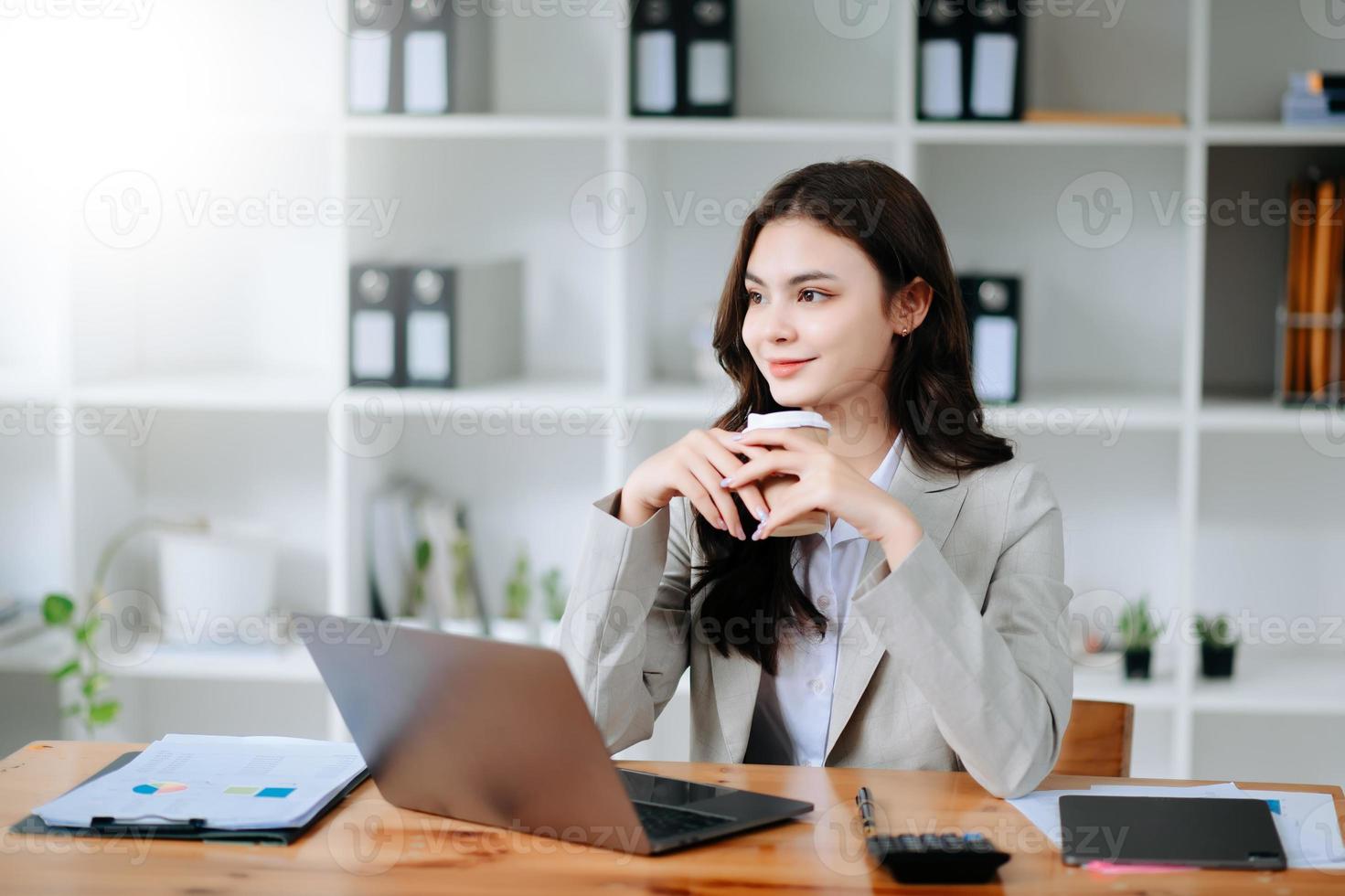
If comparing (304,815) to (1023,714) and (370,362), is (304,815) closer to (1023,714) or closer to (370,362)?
(1023,714)

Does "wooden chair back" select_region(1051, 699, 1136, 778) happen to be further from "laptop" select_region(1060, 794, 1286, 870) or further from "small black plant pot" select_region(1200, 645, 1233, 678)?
"small black plant pot" select_region(1200, 645, 1233, 678)

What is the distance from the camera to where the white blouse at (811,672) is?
5.45 ft

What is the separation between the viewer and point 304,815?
1227 mm

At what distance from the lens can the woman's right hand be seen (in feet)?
4.65

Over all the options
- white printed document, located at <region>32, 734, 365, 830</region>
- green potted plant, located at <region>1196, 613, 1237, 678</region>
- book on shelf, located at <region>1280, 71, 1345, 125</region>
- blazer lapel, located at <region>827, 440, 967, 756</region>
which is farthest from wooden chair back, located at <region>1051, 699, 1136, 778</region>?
book on shelf, located at <region>1280, 71, 1345, 125</region>

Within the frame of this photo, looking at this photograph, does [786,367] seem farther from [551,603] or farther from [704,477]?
[551,603]

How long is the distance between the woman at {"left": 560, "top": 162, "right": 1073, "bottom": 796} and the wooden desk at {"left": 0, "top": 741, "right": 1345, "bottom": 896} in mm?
268

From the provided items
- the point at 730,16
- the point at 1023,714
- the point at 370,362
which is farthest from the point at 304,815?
the point at 730,16

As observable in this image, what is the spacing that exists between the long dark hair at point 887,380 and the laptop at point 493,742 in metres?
0.41

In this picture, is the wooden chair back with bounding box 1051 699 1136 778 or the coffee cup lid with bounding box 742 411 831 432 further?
the wooden chair back with bounding box 1051 699 1136 778

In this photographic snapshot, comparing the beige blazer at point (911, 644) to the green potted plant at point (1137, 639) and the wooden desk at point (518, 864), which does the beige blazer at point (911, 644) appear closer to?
the wooden desk at point (518, 864)

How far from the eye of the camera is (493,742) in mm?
1188

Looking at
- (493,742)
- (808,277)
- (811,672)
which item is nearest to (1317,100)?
(808,277)

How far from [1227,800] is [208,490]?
7.91 ft
